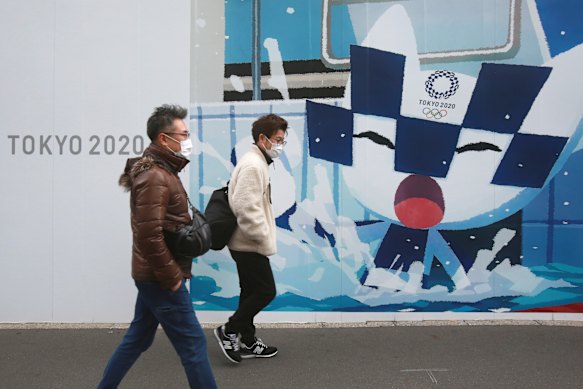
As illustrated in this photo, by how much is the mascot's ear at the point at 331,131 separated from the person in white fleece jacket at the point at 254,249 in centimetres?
80

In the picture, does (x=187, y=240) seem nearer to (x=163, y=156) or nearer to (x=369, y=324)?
(x=163, y=156)

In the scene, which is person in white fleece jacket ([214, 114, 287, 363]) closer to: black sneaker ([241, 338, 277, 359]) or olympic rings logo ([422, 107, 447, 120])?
black sneaker ([241, 338, 277, 359])

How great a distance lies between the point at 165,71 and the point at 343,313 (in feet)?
8.54

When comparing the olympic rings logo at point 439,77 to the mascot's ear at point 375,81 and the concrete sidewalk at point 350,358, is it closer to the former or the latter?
the mascot's ear at point 375,81

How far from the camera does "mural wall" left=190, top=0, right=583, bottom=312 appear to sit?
4.54 metres

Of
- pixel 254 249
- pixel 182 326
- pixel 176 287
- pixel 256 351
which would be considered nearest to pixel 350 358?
pixel 256 351

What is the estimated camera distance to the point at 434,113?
4578 millimetres

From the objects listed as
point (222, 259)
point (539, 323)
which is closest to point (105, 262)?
point (222, 259)

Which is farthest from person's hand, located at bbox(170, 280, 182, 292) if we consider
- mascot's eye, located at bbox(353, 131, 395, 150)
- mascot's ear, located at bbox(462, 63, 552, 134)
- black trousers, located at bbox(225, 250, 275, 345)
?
mascot's ear, located at bbox(462, 63, 552, 134)

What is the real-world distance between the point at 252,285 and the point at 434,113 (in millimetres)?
2148

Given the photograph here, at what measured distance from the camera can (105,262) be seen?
4.68 meters

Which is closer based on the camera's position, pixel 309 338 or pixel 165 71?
pixel 309 338

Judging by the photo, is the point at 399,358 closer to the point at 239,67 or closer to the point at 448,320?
the point at 448,320

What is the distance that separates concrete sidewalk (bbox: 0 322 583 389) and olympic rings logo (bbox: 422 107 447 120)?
1.78 meters
